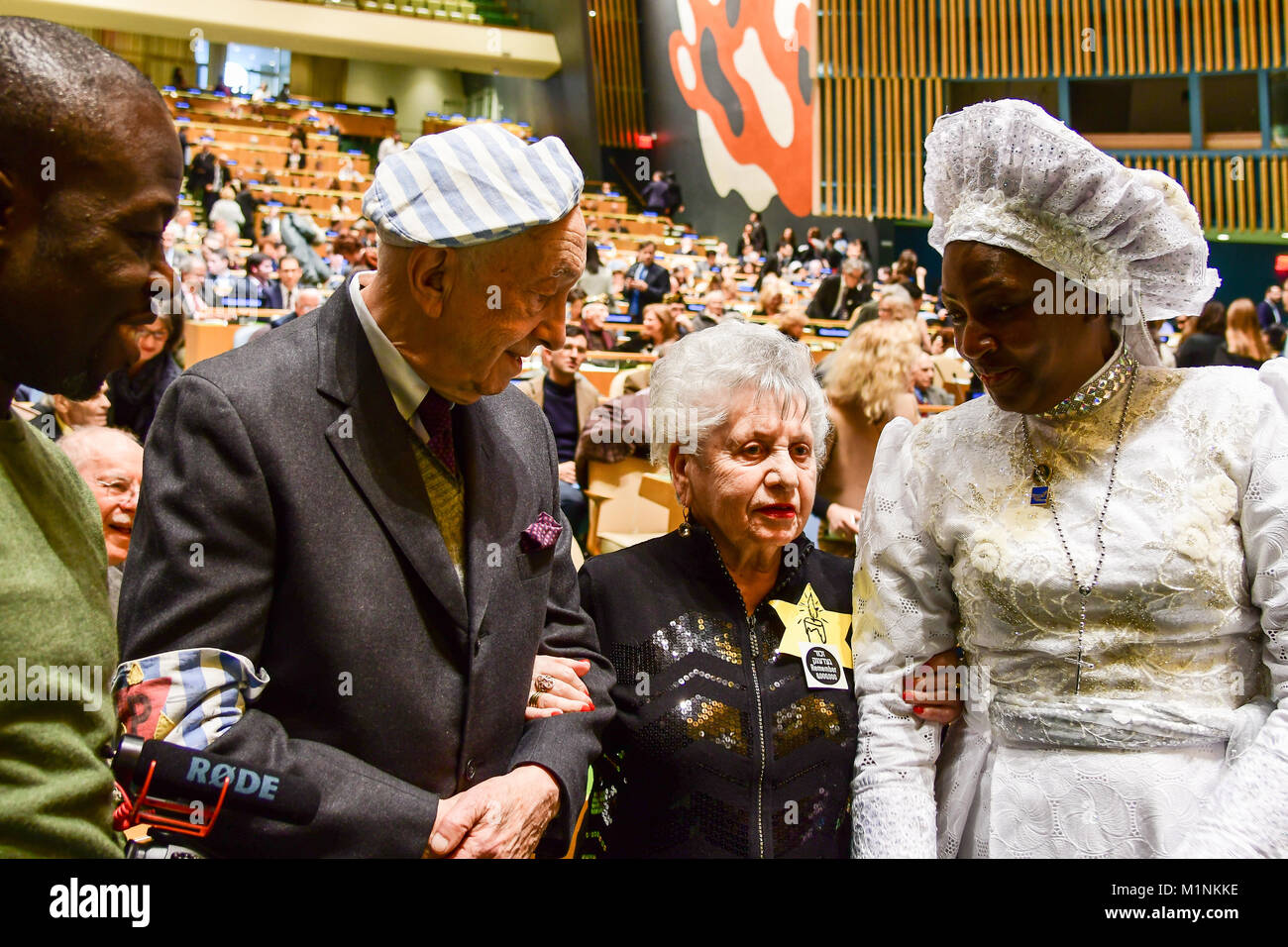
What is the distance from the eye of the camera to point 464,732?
1.18 metres

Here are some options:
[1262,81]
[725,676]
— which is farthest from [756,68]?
[725,676]

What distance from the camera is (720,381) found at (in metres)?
1.62

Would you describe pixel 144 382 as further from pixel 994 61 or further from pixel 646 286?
pixel 994 61

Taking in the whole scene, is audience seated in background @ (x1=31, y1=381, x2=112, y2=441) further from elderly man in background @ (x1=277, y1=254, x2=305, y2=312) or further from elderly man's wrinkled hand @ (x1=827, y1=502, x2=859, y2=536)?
elderly man in background @ (x1=277, y1=254, x2=305, y2=312)

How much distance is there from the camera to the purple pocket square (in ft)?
4.26

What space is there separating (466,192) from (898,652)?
2.62ft

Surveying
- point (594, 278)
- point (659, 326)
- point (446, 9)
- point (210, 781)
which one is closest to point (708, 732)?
point (210, 781)

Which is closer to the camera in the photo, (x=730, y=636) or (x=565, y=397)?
(x=730, y=636)

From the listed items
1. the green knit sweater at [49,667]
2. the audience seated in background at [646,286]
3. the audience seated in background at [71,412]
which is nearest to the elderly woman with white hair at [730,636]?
the green knit sweater at [49,667]

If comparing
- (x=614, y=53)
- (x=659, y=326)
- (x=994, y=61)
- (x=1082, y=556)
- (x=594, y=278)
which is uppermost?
(x=614, y=53)

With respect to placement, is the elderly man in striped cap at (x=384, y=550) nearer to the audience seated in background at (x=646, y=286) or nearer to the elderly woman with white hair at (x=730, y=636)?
the elderly woman with white hair at (x=730, y=636)

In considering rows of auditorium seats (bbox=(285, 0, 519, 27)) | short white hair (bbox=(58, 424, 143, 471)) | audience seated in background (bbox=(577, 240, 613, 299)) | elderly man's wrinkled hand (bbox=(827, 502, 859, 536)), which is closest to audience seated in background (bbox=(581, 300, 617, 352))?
audience seated in background (bbox=(577, 240, 613, 299))

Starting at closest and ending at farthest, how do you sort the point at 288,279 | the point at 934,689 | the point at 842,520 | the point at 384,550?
the point at 384,550 → the point at 934,689 → the point at 842,520 → the point at 288,279

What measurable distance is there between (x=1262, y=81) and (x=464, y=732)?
1423 centimetres
